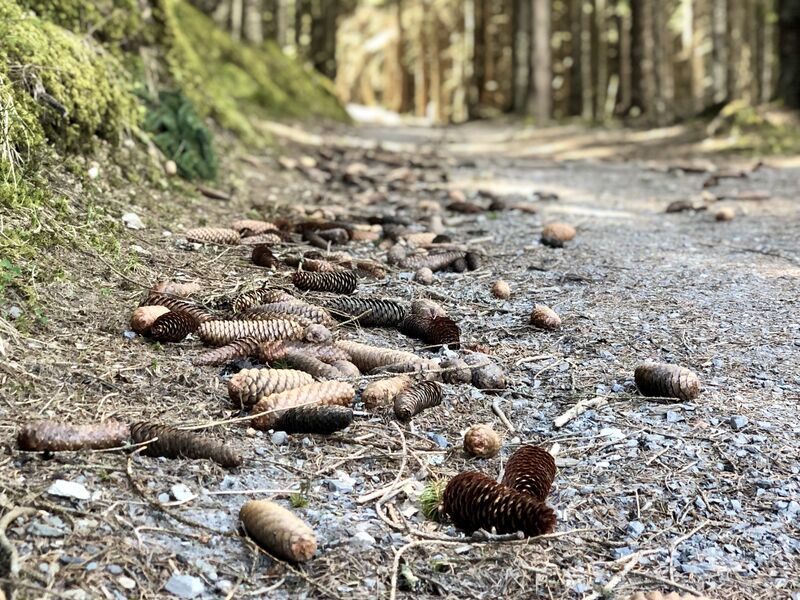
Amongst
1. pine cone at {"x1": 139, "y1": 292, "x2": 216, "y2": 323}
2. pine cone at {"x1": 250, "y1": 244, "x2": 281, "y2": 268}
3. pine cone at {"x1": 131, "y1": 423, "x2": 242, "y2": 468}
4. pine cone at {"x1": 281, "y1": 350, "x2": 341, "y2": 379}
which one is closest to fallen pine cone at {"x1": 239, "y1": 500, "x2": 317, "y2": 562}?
pine cone at {"x1": 131, "y1": 423, "x2": 242, "y2": 468}

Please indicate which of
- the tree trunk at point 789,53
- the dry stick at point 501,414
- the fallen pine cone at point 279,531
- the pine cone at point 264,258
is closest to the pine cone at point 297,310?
the pine cone at point 264,258

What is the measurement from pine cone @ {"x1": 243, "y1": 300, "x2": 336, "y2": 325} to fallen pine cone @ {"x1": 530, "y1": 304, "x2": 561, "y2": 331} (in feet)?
2.91

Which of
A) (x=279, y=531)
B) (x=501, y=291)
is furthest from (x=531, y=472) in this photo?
(x=501, y=291)

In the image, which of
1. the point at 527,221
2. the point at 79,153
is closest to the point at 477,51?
the point at 527,221

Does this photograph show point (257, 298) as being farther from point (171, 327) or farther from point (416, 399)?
point (416, 399)

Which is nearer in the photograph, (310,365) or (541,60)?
(310,365)

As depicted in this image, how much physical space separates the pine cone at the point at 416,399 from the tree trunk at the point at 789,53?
36.5 ft

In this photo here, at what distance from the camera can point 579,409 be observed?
8.66 feet

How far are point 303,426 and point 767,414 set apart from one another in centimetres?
153

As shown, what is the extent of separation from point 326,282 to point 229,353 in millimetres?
862

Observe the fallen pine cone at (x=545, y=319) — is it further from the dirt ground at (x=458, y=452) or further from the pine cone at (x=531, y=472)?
the pine cone at (x=531, y=472)

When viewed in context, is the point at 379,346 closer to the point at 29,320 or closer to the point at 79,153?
the point at 29,320

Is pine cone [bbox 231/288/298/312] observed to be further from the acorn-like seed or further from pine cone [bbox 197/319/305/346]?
the acorn-like seed

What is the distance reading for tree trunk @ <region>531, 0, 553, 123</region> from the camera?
17828 mm
